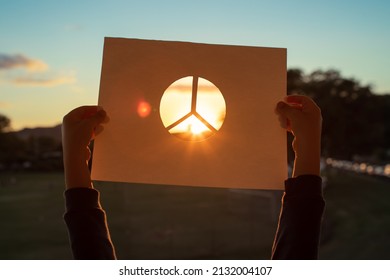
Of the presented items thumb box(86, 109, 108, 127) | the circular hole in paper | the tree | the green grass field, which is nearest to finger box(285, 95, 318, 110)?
the circular hole in paper

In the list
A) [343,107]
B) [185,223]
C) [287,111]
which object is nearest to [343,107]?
[343,107]

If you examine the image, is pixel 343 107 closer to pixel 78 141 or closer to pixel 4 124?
pixel 4 124

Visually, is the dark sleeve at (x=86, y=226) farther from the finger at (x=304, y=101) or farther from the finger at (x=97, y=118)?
the finger at (x=304, y=101)

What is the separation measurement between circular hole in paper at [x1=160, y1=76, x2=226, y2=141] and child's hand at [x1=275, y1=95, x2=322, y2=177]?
0.10 m

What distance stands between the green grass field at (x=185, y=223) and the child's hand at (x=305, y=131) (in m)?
5.13

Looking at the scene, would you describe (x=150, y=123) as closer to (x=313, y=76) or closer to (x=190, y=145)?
(x=190, y=145)

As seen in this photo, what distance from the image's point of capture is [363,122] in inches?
449

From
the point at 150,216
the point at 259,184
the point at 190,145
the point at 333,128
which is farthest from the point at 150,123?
the point at 333,128

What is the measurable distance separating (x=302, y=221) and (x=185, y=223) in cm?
745

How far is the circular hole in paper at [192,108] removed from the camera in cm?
56

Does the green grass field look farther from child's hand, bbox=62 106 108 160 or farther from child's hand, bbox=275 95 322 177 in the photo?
child's hand, bbox=62 106 108 160

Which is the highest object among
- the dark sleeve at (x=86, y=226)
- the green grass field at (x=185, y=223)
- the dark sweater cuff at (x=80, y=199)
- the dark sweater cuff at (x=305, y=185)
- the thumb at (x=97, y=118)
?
the thumb at (x=97, y=118)

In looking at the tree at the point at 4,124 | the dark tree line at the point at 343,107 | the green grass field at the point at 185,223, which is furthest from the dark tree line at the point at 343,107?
the tree at the point at 4,124

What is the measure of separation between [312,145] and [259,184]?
10 centimetres
